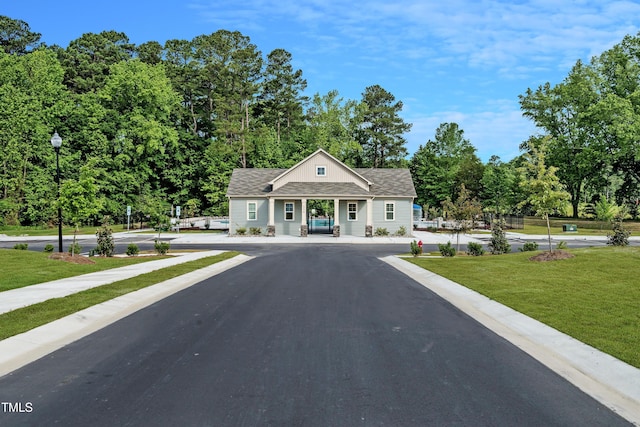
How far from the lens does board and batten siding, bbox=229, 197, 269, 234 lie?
4097 cm

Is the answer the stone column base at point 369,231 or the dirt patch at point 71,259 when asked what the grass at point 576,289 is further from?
the stone column base at point 369,231

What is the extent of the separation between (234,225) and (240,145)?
19.0 metres

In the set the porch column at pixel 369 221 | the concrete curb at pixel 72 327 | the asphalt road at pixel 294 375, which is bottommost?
the asphalt road at pixel 294 375

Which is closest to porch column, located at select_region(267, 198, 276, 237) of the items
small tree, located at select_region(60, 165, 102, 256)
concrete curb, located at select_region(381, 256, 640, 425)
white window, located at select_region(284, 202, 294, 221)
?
white window, located at select_region(284, 202, 294, 221)

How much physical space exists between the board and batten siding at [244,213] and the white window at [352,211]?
7.84 meters

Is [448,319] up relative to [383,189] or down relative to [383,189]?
down

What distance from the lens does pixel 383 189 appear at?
41938mm

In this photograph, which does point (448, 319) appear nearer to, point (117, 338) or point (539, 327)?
point (539, 327)

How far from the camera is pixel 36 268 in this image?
16.0 metres

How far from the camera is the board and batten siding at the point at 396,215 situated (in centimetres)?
4100

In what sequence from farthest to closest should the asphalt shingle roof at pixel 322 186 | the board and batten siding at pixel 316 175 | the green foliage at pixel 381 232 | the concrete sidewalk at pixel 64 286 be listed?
1. the board and batten siding at pixel 316 175
2. the green foliage at pixel 381 232
3. the asphalt shingle roof at pixel 322 186
4. the concrete sidewalk at pixel 64 286

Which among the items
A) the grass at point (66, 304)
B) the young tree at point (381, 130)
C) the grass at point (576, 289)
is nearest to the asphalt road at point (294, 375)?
the grass at point (66, 304)

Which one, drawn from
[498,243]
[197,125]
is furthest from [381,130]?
[498,243]

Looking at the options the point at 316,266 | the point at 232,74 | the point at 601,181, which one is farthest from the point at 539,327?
the point at 601,181
